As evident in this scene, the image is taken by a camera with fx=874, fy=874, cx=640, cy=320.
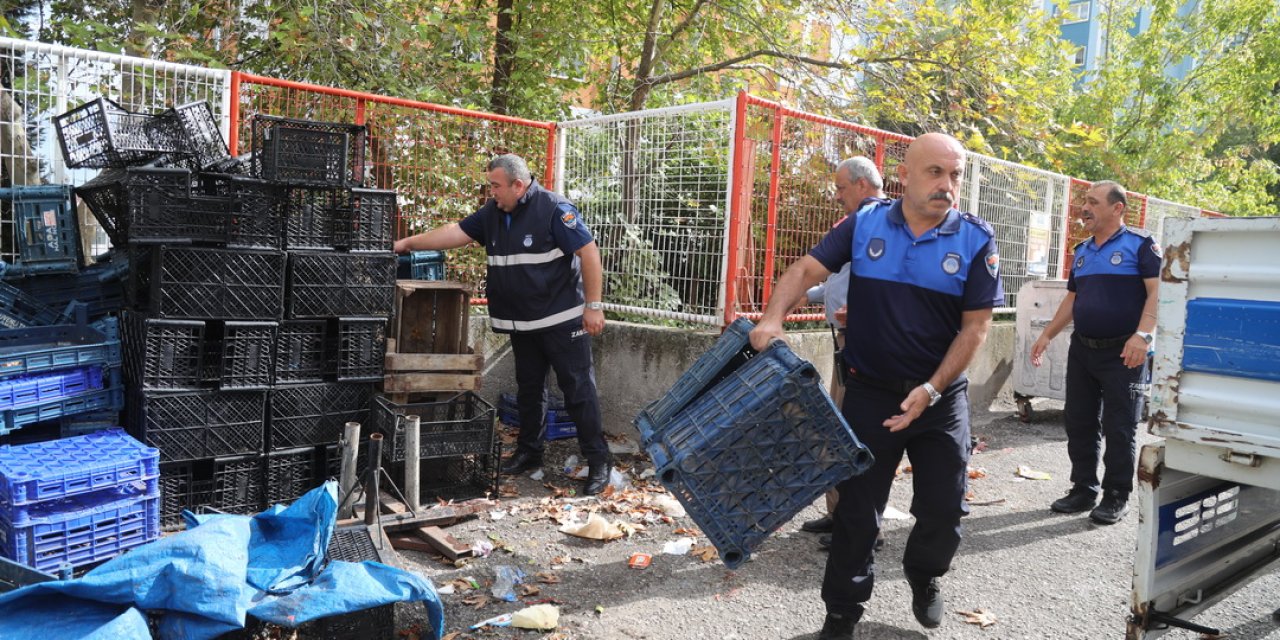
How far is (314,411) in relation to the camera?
215 inches

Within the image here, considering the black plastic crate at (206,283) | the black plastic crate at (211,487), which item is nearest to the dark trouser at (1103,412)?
the black plastic crate at (206,283)

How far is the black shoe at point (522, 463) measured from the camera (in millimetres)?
6480

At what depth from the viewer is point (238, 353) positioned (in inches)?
198

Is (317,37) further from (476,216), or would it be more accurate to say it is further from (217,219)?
(217,219)

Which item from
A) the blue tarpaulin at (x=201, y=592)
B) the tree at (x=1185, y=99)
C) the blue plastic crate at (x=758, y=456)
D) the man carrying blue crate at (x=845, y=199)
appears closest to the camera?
the blue tarpaulin at (x=201, y=592)

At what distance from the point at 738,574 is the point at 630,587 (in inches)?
24.8

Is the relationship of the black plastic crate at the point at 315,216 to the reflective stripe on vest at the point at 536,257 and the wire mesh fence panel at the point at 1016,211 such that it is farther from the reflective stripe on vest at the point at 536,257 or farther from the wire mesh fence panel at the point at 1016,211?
the wire mesh fence panel at the point at 1016,211

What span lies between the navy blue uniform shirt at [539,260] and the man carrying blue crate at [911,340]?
2546 mm

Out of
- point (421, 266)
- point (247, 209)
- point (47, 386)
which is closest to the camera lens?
point (47, 386)

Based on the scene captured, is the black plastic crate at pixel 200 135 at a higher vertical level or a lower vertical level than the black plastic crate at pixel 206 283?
higher

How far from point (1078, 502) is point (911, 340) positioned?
327 cm

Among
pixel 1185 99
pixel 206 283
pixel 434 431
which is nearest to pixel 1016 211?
pixel 434 431

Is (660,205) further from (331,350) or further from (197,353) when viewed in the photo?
(197,353)

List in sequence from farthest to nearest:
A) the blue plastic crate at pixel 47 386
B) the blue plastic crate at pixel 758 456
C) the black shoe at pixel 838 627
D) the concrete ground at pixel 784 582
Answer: the blue plastic crate at pixel 47 386 → the concrete ground at pixel 784 582 → the black shoe at pixel 838 627 → the blue plastic crate at pixel 758 456
